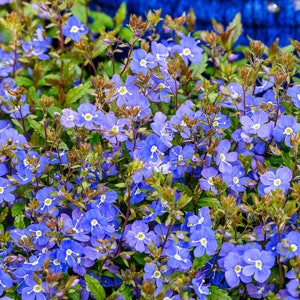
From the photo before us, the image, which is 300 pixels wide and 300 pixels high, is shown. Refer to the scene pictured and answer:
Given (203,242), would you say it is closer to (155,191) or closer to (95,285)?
(155,191)

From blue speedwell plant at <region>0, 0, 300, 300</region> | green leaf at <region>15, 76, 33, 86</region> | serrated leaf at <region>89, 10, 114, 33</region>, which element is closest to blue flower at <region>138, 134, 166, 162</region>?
blue speedwell plant at <region>0, 0, 300, 300</region>

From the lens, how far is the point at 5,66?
296 centimetres

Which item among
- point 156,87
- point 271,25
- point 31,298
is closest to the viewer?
point 31,298

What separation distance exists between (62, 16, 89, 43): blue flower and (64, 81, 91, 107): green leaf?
0.70 ft

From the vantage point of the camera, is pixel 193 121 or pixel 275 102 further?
pixel 275 102

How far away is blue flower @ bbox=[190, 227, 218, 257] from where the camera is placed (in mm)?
2115

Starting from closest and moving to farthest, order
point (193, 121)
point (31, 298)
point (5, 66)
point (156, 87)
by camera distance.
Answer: point (31, 298) < point (193, 121) < point (156, 87) < point (5, 66)

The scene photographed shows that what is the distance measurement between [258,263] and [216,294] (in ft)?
0.63

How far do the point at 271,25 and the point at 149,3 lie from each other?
0.74m

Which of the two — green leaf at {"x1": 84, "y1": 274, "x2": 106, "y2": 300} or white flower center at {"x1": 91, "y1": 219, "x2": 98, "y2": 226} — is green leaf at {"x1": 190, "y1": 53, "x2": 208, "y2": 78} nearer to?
white flower center at {"x1": 91, "y1": 219, "x2": 98, "y2": 226}

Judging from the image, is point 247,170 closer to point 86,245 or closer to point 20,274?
point 86,245

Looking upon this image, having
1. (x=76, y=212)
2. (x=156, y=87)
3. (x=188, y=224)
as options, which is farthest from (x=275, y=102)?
(x=76, y=212)

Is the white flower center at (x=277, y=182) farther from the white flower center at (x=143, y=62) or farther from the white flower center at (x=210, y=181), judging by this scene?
the white flower center at (x=143, y=62)

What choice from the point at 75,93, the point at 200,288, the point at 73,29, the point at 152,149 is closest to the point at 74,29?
the point at 73,29
